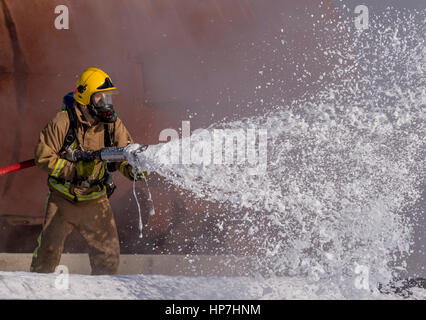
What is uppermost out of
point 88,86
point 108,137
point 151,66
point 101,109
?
point 151,66

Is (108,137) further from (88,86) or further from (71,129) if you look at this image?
(88,86)

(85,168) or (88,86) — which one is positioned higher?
(88,86)

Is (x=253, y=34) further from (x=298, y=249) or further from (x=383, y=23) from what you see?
(x=298, y=249)

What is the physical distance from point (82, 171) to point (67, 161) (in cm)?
10

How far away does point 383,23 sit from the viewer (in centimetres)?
365

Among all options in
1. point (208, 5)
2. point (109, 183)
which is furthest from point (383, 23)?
point (109, 183)

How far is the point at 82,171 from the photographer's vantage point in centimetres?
262

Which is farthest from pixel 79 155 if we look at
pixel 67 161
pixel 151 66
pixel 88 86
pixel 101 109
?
pixel 151 66

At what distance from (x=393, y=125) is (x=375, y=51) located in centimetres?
65

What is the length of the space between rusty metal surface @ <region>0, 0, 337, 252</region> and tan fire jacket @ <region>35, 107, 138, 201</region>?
101cm

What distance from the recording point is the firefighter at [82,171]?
103 inches

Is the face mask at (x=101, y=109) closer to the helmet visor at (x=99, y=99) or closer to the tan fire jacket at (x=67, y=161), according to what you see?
the helmet visor at (x=99, y=99)

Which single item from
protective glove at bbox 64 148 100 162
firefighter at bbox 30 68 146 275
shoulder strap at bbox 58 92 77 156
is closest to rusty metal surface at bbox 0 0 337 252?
firefighter at bbox 30 68 146 275

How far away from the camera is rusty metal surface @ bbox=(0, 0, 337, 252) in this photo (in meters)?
3.77
